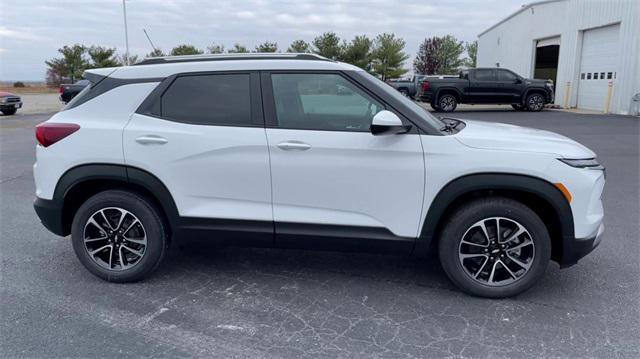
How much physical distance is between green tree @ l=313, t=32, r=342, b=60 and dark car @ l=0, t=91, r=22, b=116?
25648 millimetres

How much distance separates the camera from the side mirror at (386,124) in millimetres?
3375

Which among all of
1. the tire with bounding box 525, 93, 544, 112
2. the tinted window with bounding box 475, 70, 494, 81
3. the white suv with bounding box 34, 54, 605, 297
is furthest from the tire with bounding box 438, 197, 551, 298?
the tire with bounding box 525, 93, 544, 112

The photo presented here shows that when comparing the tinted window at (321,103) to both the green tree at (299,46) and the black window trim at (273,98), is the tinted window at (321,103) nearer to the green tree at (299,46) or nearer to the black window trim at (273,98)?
the black window trim at (273,98)

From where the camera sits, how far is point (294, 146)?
142 inches

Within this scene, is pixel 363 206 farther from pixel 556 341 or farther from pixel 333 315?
pixel 556 341

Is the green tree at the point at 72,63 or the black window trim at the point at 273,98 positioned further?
the green tree at the point at 72,63

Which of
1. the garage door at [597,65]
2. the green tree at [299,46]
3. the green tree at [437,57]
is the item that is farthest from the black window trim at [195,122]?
the green tree at [437,57]

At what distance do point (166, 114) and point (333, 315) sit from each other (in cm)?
195

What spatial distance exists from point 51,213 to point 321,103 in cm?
231

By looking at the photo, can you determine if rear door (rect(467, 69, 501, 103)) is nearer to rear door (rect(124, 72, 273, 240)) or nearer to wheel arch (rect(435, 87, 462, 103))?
wheel arch (rect(435, 87, 462, 103))

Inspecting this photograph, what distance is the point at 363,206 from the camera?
363 cm

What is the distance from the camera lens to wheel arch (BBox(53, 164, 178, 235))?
3799 mm

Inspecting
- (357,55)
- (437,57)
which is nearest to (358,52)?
(357,55)

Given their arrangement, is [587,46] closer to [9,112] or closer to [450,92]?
[450,92]
